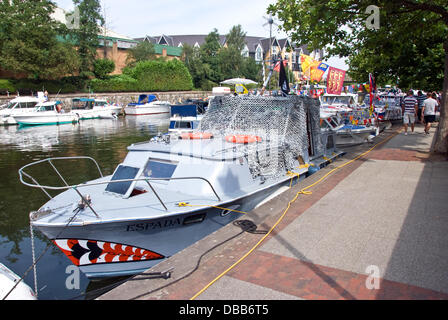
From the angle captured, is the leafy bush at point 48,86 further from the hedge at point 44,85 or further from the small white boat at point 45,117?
the small white boat at point 45,117

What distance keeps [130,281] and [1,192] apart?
9008 mm

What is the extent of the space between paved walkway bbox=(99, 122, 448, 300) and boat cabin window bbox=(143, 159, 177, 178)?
167 cm

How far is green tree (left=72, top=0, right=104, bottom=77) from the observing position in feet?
148

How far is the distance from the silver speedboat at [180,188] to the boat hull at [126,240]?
0.01m

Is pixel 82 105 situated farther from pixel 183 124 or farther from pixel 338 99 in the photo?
pixel 338 99

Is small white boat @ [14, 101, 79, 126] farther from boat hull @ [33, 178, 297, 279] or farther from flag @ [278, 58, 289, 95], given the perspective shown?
boat hull @ [33, 178, 297, 279]

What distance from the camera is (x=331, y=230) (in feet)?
16.0

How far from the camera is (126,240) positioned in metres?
5.06

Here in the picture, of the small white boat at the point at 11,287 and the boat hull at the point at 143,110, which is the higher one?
the boat hull at the point at 143,110

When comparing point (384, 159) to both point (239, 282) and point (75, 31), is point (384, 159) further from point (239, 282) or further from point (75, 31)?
point (75, 31)

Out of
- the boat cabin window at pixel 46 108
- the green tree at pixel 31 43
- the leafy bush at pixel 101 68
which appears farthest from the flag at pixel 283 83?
the leafy bush at pixel 101 68

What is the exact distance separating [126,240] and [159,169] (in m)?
1.66

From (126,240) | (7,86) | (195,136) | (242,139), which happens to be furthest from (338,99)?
(7,86)

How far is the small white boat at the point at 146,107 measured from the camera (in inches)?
1649
